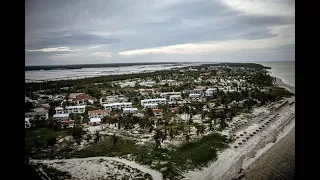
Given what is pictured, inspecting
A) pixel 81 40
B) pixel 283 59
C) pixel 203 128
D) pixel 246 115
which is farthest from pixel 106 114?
pixel 283 59

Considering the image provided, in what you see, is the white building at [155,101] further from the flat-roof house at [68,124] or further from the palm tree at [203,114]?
the flat-roof house at [68,124]

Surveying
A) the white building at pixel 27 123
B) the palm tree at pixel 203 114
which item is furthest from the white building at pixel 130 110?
the white building at pixel 27 123

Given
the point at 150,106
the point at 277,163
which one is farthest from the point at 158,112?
the point at 277,163

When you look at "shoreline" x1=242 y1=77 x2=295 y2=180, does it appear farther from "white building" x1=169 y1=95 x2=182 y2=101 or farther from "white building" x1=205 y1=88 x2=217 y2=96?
"white building" x1=169 y1=95 x2=182 y2=101

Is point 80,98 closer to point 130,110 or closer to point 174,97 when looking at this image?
point 130,110

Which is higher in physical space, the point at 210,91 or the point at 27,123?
the point at 210,91
